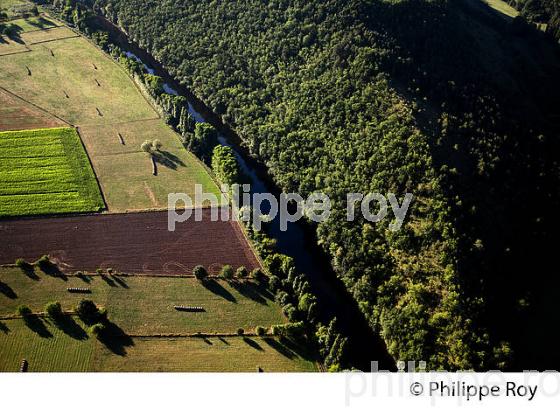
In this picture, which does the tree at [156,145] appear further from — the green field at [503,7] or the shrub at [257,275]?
the green field at [503,7]

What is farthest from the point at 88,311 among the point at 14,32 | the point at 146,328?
the point at 14,32

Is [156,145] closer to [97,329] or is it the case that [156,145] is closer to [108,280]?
[108,280]

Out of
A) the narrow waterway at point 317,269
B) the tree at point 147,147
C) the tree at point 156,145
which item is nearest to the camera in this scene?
the narrow waterway at point 317,269

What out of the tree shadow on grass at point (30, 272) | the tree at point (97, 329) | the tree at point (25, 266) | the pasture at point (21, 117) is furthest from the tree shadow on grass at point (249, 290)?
the pasture at point (21, 117)

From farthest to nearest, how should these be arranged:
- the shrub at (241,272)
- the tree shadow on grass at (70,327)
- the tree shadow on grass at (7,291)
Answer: the shrub at (241,272) < the tree shadow on grass at (7,291) < the tree shadow on grass at (70,327)

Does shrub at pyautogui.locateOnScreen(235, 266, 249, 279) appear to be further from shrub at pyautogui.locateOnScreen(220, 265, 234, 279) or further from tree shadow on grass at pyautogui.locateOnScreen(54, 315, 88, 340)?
tree shadow on grass at pyautogui.locateOnScreen(54, 315, 88, 340)

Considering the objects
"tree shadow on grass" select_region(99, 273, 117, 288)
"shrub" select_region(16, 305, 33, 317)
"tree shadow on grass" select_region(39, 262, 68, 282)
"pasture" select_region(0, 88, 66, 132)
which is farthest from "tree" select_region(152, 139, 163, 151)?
"shrub" select_region(16, 305, 33, 317)

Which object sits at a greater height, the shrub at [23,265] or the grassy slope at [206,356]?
the grassy slope at [206,356]

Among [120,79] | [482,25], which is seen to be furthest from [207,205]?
[482,25]
